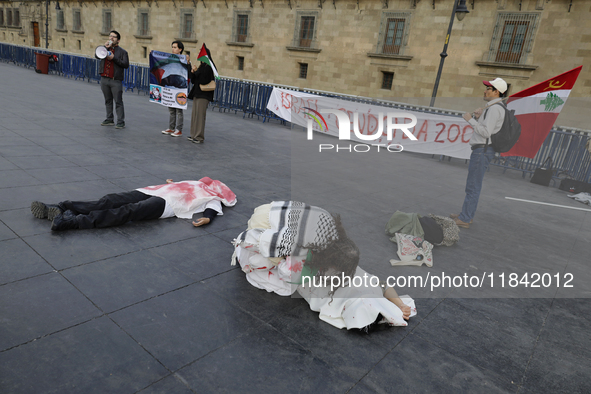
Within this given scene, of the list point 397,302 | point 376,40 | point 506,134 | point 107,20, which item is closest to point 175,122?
point 506,134

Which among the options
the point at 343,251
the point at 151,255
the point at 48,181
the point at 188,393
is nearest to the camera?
the point at 188,393

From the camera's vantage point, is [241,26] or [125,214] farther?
[241,26]

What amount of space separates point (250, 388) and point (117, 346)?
856mm

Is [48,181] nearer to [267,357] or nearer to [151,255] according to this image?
[151,255]

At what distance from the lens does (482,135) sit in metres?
5.36

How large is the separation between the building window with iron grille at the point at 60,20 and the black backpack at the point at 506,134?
5060cm

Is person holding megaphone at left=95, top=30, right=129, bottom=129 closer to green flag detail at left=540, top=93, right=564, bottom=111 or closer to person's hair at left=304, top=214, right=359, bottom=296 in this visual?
person's hair at left=304, top=214, right=359, bottom=296

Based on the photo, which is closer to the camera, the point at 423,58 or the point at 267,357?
the point at 267,357

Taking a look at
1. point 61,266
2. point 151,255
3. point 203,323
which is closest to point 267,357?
point 203,323

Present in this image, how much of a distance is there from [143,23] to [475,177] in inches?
1446

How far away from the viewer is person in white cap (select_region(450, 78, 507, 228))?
525cm

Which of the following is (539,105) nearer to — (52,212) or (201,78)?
(201,78)

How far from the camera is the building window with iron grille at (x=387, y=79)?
2347 cm

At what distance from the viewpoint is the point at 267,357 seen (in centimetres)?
248
